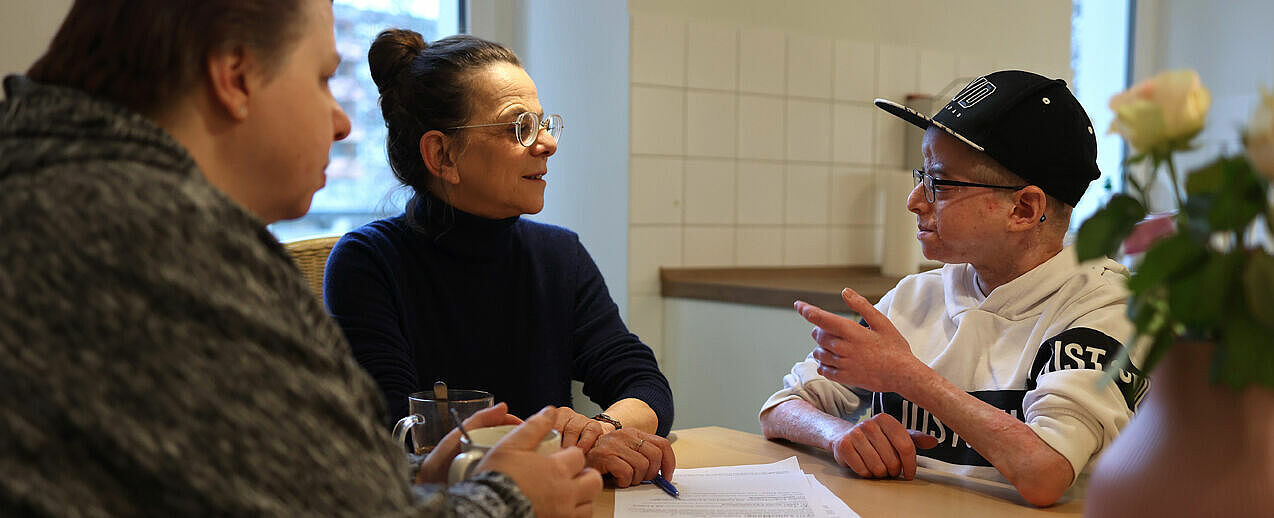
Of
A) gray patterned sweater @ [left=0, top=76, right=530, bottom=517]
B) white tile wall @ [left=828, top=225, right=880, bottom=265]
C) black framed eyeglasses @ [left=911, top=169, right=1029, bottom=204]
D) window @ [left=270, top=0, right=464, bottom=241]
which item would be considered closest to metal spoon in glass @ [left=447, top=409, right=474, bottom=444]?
gray patterned sweater @ [left=0, top=76, right=530, bottom=517]

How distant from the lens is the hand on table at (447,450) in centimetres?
98

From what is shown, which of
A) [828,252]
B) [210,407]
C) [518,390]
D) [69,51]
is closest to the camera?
[210,407]

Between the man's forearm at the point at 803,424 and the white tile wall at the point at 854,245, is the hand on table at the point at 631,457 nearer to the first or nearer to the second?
the man's forearm at the point at 803,424

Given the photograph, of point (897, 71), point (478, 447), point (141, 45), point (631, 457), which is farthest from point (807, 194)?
point (141, 45)

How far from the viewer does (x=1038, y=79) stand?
54.7 inches

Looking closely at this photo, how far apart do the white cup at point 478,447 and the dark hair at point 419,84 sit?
2.52 ft

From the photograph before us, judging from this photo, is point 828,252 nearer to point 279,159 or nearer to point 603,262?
point 603,262

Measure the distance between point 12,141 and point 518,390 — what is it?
1.03 meters

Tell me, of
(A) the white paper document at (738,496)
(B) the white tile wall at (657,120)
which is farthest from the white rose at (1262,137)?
(B) the white tile wall at (657,120)

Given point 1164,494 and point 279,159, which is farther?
point 279,159

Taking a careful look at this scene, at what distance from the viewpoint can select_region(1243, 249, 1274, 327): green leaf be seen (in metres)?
0.60

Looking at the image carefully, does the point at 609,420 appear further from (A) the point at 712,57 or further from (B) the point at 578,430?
(A) the point at 712,57

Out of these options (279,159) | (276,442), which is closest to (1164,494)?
(276,442)

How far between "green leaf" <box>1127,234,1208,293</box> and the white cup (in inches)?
19.7
